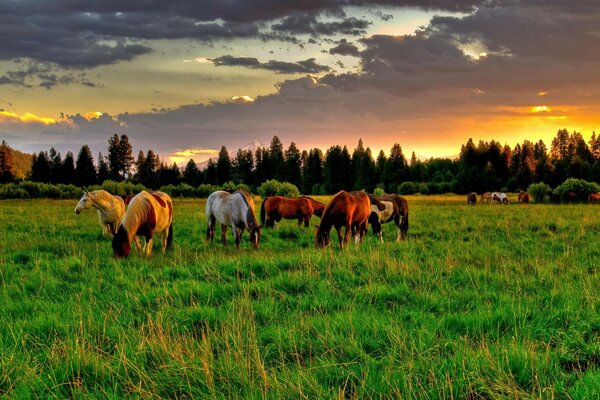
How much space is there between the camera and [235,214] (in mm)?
13453

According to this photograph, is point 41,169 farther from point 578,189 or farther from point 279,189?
point 578,189

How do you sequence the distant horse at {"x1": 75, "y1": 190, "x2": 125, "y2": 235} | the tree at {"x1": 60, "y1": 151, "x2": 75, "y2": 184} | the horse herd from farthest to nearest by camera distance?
the tree at {"x1": 60, "y1": 151, "x2": 75, "y2": 184}, the distant horse at {"x1": 75, "y1": 190, "x2": 125, "y2": 235}, the horse herd

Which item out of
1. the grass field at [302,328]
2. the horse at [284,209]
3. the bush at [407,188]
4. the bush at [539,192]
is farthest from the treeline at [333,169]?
the grass field at [302,328]

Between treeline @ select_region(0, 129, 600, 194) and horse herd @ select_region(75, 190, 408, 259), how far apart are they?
2857 inches

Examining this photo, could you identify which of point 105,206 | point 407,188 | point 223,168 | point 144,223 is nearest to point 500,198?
point 407,188

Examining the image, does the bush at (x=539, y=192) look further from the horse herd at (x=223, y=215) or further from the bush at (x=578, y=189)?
the horse herd at (x=223, y=215)

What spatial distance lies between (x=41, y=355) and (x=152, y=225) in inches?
298

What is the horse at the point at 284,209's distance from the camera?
2020 centimetres

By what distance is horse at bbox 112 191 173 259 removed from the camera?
10.6m

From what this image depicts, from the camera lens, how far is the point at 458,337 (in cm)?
483

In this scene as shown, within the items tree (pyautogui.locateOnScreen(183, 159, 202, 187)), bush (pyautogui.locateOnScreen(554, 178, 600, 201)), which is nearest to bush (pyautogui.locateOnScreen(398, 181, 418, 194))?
bush (pyautogui.locateOnScreen(554, 178, 600, 201))

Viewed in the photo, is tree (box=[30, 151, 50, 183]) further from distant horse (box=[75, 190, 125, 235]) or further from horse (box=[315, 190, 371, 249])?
horse (box=[315, 190, 371, 249])

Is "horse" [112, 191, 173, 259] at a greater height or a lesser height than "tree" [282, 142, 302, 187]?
lesser

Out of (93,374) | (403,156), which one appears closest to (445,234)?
(93,374)
